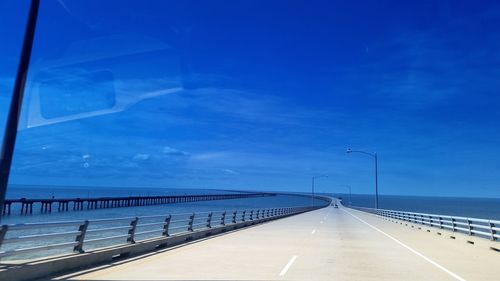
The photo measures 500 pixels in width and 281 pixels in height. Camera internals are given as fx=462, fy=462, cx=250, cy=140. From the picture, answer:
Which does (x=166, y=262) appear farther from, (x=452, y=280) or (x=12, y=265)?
(x=452, y=280)

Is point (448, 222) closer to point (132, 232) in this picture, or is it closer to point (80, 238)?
point (132, 232)

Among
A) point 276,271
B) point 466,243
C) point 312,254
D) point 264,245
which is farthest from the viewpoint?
point 466,243

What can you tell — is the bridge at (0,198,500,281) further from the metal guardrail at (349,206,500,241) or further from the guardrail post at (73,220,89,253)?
the metal guardrail at (349,206,500,241)

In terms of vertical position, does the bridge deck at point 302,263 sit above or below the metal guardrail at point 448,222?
below

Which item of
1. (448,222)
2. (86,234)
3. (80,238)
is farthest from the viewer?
(86,234)

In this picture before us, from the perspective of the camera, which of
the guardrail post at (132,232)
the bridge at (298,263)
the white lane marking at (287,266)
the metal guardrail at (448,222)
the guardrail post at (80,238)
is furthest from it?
the metal guardrail at (448,222)

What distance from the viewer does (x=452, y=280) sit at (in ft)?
37.0

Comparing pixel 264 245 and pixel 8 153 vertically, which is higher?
pixel 8 153

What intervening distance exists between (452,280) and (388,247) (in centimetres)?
859

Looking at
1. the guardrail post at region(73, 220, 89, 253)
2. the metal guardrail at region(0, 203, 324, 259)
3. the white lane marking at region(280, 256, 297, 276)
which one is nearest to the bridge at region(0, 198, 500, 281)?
the white lane marking at region(280, 256, 297, 276)

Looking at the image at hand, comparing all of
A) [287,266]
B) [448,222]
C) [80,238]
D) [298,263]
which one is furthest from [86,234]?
[287,266]

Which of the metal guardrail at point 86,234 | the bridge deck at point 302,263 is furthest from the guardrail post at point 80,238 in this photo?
the bridge deck at point 302,263

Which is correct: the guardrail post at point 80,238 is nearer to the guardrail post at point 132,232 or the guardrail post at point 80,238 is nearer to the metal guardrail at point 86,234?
the metal guardrail at point 86,234

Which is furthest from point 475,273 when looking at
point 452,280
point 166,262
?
point 166,262
